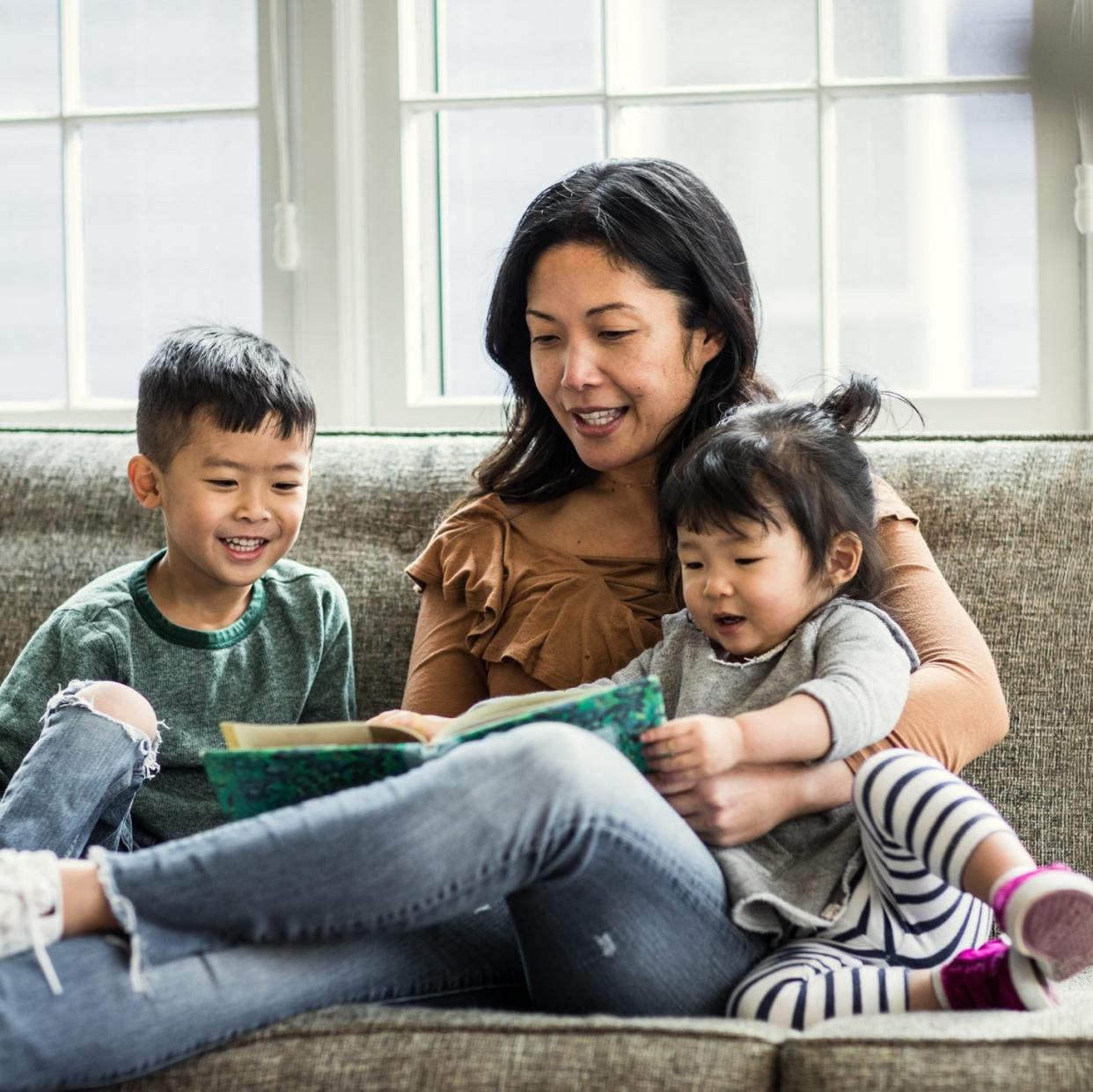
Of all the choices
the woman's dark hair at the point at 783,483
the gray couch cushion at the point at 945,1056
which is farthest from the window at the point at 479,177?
the gray couch cushion at the point at 945,1056

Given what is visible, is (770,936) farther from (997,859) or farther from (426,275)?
(426,275)

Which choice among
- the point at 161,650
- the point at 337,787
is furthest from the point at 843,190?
the point at 337,787

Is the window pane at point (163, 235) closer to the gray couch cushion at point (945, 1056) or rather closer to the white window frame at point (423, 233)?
the white window frame at point (423, 233)

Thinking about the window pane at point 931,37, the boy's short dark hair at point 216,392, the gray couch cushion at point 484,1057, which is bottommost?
the gray couch cushion at point 484,1057

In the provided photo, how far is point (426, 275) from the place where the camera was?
2656 millimetres

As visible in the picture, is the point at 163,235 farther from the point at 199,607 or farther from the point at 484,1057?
the point at 484,1057

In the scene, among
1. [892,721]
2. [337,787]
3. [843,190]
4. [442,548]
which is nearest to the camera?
[337,787]

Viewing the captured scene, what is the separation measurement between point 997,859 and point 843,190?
5.03ft

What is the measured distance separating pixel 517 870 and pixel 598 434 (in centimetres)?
69

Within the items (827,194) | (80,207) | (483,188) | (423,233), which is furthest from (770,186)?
(80,207)

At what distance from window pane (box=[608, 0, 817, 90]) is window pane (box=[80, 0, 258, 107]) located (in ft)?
2.24

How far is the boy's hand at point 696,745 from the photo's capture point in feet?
4.46

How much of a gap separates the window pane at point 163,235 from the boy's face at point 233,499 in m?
0.96

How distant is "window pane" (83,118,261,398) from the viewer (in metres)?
2.67
